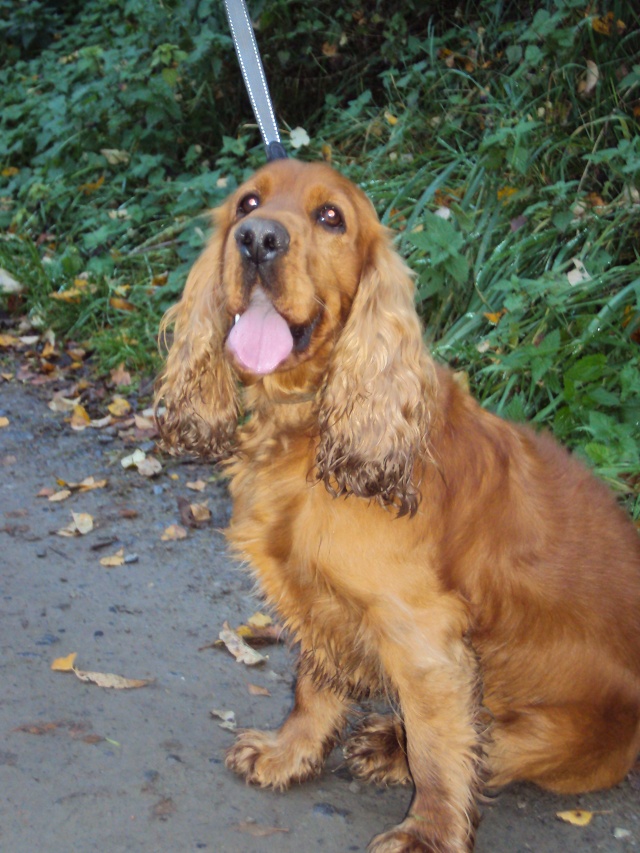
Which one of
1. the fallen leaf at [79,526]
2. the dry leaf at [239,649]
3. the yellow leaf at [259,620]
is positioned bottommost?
the yellow leaf at [259,620]

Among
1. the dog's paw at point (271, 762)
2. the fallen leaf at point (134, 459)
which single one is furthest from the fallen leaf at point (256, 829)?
the fallen leaf at point (134, 459)

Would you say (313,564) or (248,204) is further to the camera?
(248,204)

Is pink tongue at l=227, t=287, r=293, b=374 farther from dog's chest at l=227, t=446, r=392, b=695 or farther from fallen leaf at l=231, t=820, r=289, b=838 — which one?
fallen leaf at l=231, t=820, r=289, b=838

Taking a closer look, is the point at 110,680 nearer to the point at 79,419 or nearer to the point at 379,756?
the point at 379,756

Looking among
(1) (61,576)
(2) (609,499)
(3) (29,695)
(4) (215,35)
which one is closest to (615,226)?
(2) (609,499)

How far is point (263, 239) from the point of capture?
242 centimetres

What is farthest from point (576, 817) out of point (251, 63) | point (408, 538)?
point (251, 63)

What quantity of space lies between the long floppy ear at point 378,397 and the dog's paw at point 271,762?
32.3 inches

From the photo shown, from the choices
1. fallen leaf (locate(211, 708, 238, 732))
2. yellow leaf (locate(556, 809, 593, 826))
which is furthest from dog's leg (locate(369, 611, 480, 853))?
fallen leaf (locate(211, 708, 238, 732))

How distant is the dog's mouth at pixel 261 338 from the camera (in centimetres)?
251

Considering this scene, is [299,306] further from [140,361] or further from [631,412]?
[140,361]

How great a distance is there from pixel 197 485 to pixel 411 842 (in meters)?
2.37

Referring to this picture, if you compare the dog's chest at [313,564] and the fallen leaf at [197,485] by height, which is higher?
the dog's chest at [313,564]

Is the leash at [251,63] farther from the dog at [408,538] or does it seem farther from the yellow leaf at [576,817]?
the yellow leaf at [576,817]
